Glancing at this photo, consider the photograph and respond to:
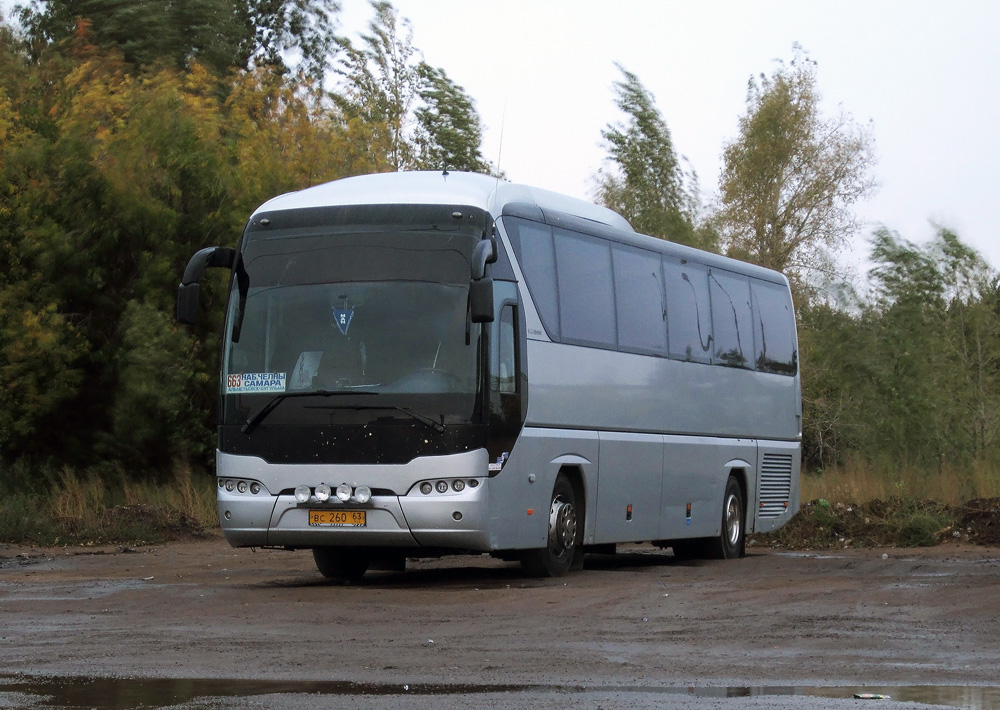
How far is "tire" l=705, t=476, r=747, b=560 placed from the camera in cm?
2094

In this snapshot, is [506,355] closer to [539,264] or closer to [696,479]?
[539,264]

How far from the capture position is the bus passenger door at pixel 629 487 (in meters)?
17.4

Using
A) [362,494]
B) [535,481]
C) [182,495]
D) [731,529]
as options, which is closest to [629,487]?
[535,481]

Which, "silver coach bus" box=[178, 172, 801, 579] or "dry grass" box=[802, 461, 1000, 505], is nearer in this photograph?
"silver coach bus" box=[178, 172, 801, 579]

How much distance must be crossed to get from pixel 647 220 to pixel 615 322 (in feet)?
115

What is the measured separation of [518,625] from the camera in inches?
463

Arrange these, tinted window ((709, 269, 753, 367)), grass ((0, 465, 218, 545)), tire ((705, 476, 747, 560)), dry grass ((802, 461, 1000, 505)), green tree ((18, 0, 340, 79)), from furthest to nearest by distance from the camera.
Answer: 1. green tree ((18, 0, 340, 79))
2. dry grass ((802, 461, 1000, 505))
3. grass ((0, 465, 218, 545))
4. tire ((705, 476, 747, 560))
5. tinted window ((709, 269, 753, 367))

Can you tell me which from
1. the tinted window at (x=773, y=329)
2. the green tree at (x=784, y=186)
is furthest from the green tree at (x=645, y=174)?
the tinted window at (x=773, y=329)

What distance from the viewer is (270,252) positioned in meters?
15.6

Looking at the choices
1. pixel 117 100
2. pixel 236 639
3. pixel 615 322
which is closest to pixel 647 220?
pixel 117 100

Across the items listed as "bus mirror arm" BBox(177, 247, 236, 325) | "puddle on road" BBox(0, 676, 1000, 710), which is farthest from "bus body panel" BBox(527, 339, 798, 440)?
"puddle on road" BBox(0, 676, 1000, 710)

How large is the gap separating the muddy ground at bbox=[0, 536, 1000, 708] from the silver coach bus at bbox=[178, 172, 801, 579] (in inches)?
24.7

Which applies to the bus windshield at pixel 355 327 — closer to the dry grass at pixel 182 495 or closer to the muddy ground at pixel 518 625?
the muddy ground at pixel 518 625

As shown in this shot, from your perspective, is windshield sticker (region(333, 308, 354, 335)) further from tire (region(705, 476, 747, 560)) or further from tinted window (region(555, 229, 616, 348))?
tire (region(705, 476, 747, 560))
